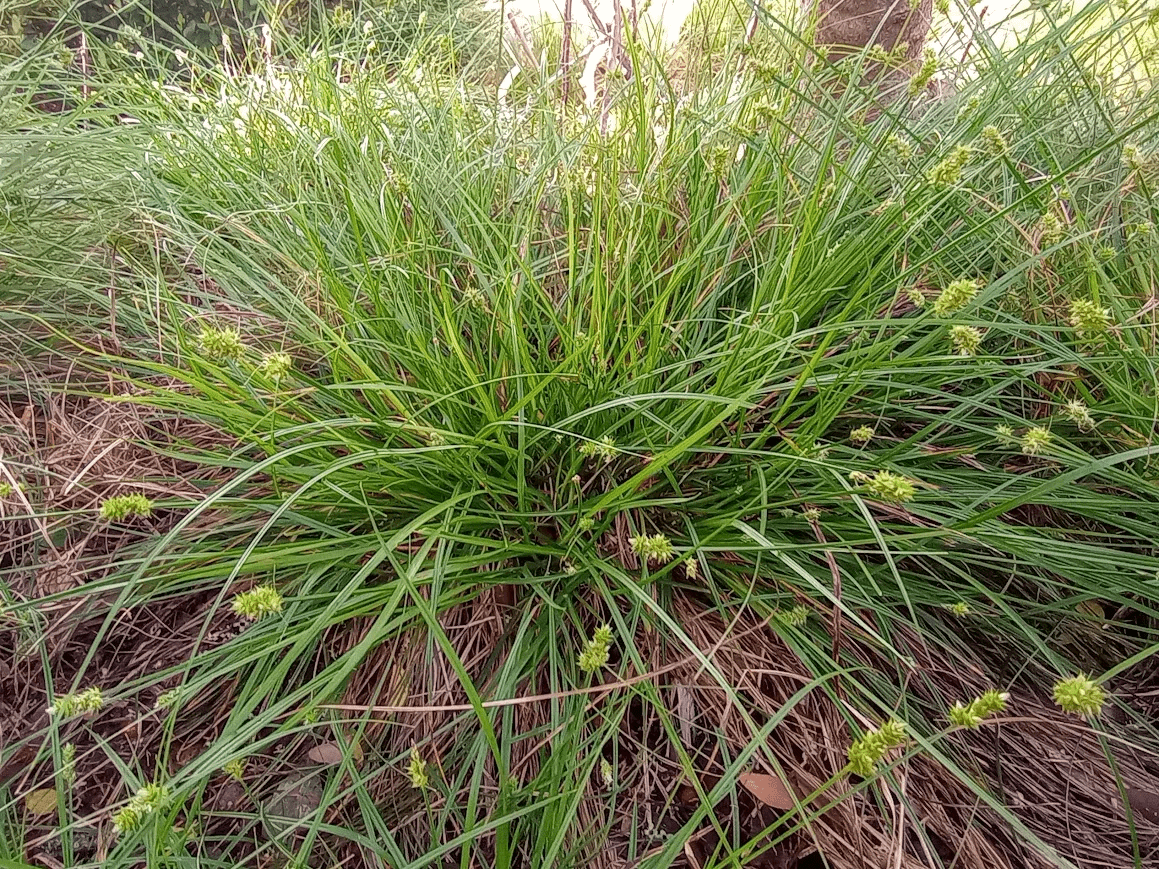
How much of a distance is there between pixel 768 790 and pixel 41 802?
4.54ft

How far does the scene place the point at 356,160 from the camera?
184 centimetres

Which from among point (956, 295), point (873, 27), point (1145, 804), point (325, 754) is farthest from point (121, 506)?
point (873, 27)

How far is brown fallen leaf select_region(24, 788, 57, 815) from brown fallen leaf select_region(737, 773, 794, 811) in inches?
51.5

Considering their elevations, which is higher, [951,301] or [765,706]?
[951,301]

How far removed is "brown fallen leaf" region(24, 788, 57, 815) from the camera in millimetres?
1226

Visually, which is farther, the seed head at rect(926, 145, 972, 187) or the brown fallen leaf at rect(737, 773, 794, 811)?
the brown fallen leaf at rect(737, 773, 794, 811)

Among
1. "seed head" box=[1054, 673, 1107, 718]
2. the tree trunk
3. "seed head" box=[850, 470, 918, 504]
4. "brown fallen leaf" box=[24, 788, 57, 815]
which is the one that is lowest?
"brown fallen leaf" box=[24, 788, 57, 815]

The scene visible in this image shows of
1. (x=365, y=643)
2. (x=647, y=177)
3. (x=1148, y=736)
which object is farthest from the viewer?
(x=647, y=177)

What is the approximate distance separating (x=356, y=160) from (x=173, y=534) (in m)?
1.29

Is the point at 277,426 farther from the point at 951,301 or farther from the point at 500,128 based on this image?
the point at 500,128

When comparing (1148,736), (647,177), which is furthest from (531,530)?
(1148,736)

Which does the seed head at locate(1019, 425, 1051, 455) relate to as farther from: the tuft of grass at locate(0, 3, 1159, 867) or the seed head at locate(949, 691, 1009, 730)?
the seed head at locate(949, 691, 1009, 730)

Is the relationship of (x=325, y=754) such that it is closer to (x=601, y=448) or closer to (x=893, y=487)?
(x=601, y=448)

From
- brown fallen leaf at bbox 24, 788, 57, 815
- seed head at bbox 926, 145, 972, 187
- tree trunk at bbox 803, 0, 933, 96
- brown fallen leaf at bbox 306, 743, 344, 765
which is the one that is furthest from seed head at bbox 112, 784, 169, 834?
tree trunk at bbox 803, 0, 933, 96
